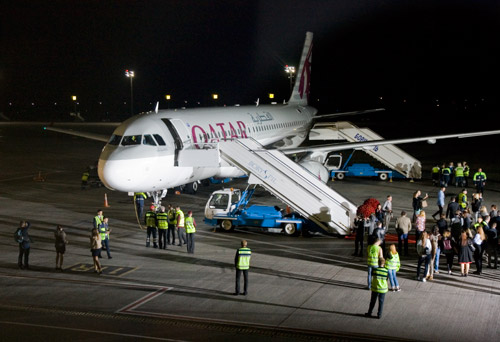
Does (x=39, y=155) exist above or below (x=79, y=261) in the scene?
above

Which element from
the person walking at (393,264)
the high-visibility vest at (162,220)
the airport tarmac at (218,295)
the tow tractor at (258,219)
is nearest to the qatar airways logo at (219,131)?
the tow tractor at (258,219)

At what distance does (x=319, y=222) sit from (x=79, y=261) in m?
8.85

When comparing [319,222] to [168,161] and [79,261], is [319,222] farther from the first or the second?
[79,261]

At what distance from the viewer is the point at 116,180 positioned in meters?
20.1

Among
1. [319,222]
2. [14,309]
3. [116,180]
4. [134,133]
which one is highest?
[134,133]

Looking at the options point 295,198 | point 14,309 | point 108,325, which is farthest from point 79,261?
point 295,198

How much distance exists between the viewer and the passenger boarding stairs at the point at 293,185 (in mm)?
20438

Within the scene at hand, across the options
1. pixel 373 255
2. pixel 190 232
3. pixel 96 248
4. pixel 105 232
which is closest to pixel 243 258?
pixel 373 255

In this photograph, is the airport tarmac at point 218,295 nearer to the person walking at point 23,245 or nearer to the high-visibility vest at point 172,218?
the person walking at point 23,245

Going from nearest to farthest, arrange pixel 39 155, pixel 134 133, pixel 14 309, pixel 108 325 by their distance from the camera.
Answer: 1. pixel 108 325
2. pixel 14 309
3. pixel 134 133
4. pixel 39 155

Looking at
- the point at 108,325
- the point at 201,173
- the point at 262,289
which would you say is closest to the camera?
the point at 108,325

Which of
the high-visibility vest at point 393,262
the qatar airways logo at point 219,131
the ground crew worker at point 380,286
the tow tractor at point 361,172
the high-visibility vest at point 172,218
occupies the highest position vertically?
the qatar airways logo at point 219,131

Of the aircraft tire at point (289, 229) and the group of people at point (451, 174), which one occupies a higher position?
the group of people at point (451, 174)

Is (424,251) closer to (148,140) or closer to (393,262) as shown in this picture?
(393,262)
